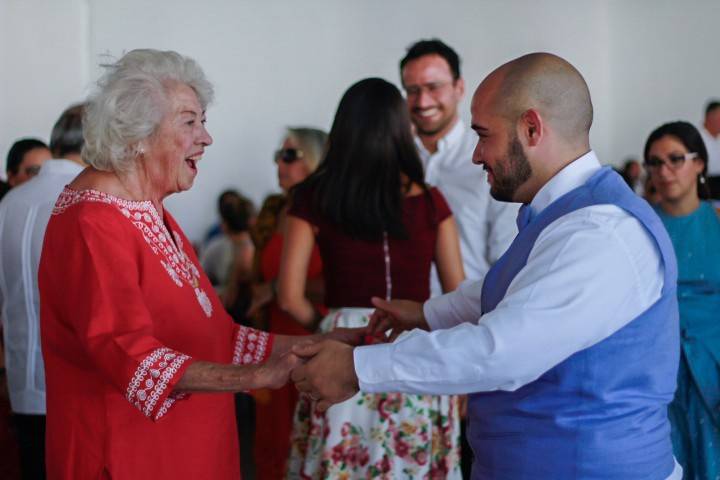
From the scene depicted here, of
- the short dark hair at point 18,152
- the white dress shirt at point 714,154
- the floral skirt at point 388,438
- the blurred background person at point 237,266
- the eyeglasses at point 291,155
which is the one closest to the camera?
the floral skirt at point 388,438

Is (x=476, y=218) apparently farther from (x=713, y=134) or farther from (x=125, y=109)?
(x=713, y=134)

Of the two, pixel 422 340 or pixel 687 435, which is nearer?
pixel 422 340

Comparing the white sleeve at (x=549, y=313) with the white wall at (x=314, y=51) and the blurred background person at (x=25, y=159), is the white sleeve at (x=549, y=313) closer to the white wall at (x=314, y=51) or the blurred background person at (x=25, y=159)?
the blurred background person at (x=25, y=159)

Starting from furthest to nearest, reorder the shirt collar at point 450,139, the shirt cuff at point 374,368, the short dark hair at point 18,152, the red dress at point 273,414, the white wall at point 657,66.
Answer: the white wall at point 657,66 → the short dark hair at point 18,152 → the red dress at point 273,414 → the shirt collar at point 450,139 → the shirt cuff at point 374,368

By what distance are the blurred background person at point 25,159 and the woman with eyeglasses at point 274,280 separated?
41.3 inches

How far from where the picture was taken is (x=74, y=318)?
1709 mm

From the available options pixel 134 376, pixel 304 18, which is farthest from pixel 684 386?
pixel 304 18

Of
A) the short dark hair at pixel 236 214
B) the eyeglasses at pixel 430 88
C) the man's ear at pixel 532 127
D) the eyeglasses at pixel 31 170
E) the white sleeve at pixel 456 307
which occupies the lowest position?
the short dark hair at pixel 236 214

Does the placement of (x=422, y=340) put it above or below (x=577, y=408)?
above

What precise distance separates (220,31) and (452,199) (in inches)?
138

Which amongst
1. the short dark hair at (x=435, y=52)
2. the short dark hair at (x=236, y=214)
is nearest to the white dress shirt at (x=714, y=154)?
the short dark hair at (x=236, y=214)

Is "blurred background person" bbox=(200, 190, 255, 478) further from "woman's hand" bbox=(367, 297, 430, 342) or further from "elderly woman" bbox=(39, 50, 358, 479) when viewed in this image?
"elderly woman" bbox=(39, 50, 358, 479)

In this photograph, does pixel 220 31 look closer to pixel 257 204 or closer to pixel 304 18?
pixel 304 18

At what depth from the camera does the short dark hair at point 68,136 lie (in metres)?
2.77
